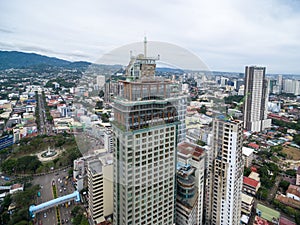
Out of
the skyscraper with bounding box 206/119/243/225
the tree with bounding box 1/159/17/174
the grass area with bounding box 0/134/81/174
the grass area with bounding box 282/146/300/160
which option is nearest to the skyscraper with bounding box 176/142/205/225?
the skyscraper with bounding box 206/119/243/225

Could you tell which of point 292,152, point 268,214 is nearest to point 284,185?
point 268,214

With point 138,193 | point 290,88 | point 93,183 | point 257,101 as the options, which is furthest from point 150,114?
point 290,88

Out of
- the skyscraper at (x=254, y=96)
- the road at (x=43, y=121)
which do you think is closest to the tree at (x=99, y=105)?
the road at (x=43, y=121)

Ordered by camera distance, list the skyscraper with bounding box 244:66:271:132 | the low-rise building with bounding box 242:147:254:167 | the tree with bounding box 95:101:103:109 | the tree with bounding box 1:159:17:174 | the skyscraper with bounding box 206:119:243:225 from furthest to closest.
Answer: the skyscraper with bounding box 244:66:271:132
the low-rise building with bounding box 242:147:254:167
the tree with bounding box 1:159:17:174
the skyscraper with bounding box 206:119:243:225
the tree with bounding box 95:101:103:109

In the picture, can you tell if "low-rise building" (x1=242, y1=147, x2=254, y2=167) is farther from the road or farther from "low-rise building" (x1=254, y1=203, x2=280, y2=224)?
the road

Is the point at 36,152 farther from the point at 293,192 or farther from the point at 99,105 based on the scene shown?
the point at 293,192

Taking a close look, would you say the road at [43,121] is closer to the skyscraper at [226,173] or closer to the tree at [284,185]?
the skyscraper at [226,173]
